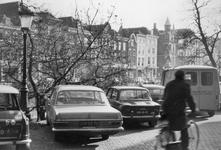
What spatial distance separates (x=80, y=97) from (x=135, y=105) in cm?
268

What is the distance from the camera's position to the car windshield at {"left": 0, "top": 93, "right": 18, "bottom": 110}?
7.46m

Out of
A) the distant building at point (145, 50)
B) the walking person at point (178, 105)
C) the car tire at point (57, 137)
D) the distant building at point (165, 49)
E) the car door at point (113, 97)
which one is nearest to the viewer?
the walking person at point (178, 105)

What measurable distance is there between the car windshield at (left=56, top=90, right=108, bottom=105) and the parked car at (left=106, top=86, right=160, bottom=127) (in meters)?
2.00

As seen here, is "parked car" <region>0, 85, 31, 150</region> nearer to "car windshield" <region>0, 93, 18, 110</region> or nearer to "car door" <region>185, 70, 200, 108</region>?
"car windshield" <region>0, 93, 18, 110</region>

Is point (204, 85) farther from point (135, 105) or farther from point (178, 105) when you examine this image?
point (178, 105)

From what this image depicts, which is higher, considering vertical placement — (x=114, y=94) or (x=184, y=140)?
(x=114, y=94)

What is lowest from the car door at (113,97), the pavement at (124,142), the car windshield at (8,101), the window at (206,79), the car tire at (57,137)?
the pavement at (124,142)

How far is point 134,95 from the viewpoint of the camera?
41.1 feet

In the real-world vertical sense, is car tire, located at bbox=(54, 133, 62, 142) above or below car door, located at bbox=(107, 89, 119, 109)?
below

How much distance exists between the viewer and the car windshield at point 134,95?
12383 mm

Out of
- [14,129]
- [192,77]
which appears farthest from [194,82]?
[14,129]

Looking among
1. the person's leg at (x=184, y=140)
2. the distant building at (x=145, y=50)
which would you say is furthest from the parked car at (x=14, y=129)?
the distant building at (x=145, y=50)

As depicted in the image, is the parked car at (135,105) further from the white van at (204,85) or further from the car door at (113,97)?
the white van at (204,85)

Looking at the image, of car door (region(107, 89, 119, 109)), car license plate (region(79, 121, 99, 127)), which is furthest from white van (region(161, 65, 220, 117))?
car license plate (region(79, 121, 99, 127))
